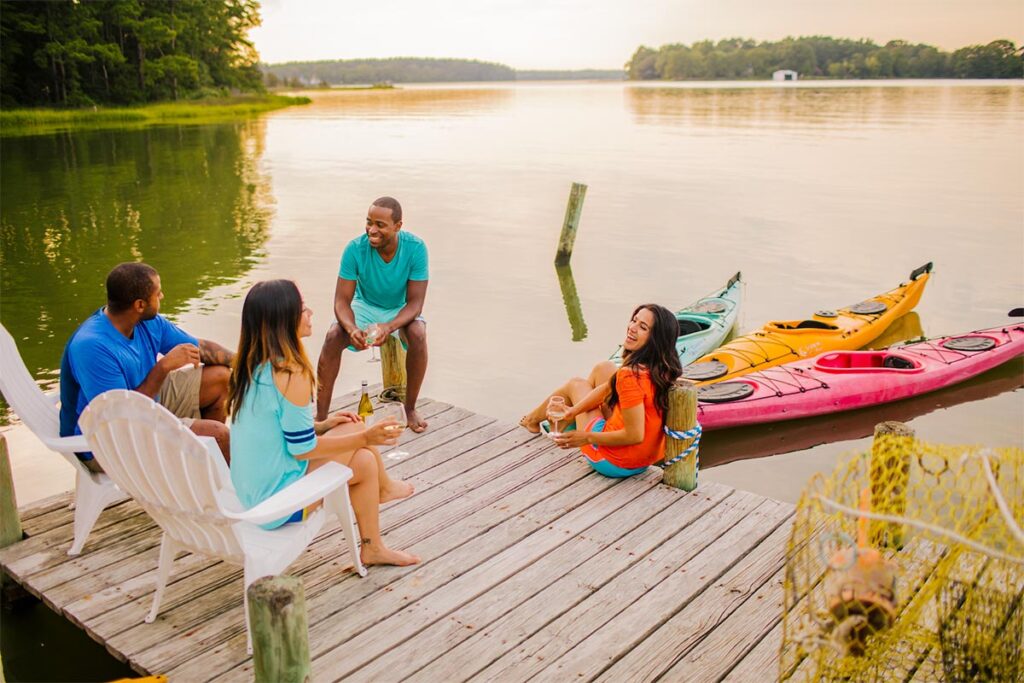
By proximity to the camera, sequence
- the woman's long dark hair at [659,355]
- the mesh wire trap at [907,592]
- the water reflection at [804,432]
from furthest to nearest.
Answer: the water reflection at [804,432] < the woman's long dark hair at [659,355] < the mesh wire trap at [907,592]

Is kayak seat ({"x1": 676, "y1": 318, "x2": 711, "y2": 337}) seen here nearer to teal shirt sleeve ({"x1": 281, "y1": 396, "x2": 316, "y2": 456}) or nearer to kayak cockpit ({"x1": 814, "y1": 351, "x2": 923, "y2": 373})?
kayak cockpit ({"x1": 814, "y1": 351, "x2": 923, "y2": 373})

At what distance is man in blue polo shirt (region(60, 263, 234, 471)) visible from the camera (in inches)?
160

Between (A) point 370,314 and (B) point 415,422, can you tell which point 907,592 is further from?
(A) point 370,314

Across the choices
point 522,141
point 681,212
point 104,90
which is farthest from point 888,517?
point 104,90

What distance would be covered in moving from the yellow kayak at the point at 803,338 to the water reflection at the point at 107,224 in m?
6.93

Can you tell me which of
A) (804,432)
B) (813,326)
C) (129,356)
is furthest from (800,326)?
(129,356)

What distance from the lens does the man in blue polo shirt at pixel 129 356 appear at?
4074 millimetres

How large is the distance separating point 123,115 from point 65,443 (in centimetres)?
4594

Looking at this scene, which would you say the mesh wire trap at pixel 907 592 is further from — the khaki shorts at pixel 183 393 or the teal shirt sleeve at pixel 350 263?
the teal shirt sleeve at pixel 350 263

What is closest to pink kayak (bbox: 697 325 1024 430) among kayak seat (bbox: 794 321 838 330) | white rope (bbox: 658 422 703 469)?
kayak seat (bbox: 794 321 838 330)

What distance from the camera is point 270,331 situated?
3.29 m

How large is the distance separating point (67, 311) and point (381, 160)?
19.2m

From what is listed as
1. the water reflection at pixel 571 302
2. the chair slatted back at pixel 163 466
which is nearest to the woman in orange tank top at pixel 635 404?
the chair slatted back at pixel 163 466

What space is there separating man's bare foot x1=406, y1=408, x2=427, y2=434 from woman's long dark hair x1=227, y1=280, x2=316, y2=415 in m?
2.40
